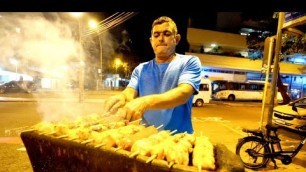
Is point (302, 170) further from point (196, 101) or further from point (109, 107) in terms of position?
point (196, 101)

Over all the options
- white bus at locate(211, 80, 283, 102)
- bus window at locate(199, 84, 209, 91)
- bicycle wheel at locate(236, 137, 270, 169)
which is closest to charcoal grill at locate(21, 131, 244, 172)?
bicycle wheel at locate(236, 137, 270, 169)

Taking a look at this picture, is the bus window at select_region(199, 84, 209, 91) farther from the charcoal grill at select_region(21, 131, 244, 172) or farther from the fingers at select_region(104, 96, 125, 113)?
the charcoal grill at select_region(21, 131, 244, 172)

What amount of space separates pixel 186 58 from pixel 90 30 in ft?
57.0

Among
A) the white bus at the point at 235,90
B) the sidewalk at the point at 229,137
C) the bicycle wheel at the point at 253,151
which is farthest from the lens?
the white bus at the point at 235,90

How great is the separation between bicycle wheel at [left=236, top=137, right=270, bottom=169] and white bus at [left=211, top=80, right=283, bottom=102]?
73.8ft

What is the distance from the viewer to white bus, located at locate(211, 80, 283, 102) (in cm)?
2966

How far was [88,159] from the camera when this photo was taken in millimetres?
1818

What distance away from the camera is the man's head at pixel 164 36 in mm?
2691

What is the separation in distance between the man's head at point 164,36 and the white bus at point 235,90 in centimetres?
2777

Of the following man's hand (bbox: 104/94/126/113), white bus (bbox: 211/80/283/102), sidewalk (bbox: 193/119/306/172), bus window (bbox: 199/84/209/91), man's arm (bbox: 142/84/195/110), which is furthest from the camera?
white bus (bbox: 211/80/283/102)

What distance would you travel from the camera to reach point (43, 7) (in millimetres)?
2033

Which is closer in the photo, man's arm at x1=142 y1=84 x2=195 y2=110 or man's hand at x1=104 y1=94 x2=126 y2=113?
man's arm at x1=142 y1=84 x2=195 y2=110

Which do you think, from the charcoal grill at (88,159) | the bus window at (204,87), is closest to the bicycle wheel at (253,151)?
the charcoal grill at (88,159)

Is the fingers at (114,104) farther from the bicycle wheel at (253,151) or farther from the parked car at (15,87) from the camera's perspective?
the parked car at (15,87)
